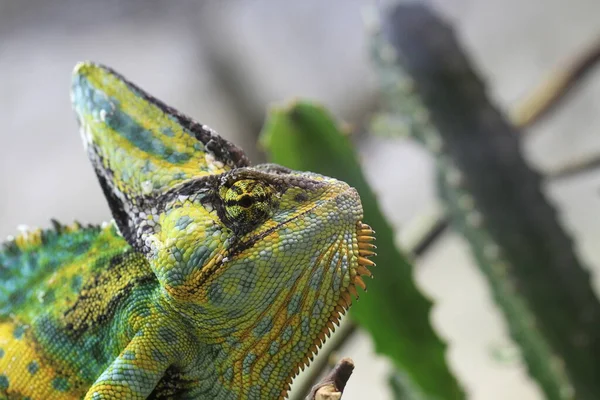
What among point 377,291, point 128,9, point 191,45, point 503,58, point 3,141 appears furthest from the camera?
point 191,45

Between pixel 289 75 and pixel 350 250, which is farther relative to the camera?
pixel 289 75

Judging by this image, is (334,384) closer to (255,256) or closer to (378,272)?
(255,256)

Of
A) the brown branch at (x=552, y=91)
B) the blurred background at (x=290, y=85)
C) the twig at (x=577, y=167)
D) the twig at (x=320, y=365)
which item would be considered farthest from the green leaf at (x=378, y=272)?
the brown branch at (x=552, y=91)

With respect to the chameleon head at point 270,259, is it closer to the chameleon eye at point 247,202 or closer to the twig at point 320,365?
the chameleon eye at point 247,202

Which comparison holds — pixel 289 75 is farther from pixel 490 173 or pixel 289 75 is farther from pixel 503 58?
pixel 490 173

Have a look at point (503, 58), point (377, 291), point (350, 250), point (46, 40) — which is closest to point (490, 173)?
point (377, 291)

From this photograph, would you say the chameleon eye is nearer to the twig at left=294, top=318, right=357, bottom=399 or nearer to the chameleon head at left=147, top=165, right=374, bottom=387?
the chameleon head at left=147, top=165, right=374, bottom=387

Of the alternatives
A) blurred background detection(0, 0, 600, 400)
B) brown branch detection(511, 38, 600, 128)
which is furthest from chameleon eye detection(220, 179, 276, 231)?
brown branch detection(511, 38, 600, 128)
